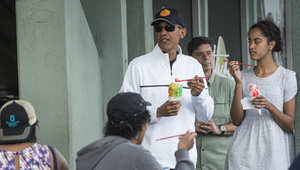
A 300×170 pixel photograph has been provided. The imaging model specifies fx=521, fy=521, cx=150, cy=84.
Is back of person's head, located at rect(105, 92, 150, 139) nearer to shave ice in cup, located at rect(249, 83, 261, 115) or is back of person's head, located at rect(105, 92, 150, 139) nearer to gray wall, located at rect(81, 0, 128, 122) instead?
shave ice in cup, located at rect(249, 83, 261, 115)

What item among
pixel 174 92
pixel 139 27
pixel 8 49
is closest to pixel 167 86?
pixel 174 92

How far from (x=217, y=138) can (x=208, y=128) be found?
0.23 m

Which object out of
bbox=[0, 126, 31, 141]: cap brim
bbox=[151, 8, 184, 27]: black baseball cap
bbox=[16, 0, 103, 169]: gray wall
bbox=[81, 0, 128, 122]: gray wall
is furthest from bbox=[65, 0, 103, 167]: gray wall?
bbox=[0, 126, 31, 141]: cap brim

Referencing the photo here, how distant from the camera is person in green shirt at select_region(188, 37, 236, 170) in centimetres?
543

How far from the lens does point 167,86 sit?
417 centimetres

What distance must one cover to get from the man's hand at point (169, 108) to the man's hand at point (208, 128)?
145 centimetres

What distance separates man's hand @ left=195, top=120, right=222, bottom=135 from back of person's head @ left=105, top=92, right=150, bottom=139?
8.04ft

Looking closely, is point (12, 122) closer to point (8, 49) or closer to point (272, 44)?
point (272, 44)

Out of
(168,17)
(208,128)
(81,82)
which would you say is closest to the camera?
(168,17)

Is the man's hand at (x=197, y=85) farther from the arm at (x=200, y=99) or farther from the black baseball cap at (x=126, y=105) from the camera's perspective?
the black baseball cap at (x=126, y=105)

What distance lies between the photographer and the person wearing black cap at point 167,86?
4.05m

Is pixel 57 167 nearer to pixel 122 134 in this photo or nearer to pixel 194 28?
pixel 122 134

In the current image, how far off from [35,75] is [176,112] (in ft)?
4.59

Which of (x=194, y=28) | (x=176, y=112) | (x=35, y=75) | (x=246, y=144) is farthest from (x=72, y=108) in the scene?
(x=194, y=28)
